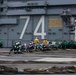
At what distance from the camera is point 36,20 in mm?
45562

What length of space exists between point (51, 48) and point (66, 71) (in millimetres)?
25050

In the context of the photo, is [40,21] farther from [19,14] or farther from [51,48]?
[51,48]

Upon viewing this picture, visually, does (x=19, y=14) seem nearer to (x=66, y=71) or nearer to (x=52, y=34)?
(x=52, y=34)

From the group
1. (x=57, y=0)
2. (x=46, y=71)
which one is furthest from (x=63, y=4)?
(x=46, y=71)

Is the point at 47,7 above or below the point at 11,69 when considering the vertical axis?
above

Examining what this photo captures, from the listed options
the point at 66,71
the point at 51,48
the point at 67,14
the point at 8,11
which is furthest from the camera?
the point at 8,11

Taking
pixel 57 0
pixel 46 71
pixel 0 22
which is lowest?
pixel 46 71

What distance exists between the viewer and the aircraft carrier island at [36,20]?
44.0 meters

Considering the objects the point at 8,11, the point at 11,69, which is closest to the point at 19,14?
the point at 8,11

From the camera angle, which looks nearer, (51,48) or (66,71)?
(66,71)

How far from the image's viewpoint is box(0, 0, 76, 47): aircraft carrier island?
44.0m

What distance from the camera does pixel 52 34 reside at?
145 ft

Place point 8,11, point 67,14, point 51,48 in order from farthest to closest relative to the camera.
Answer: point 8,11 < point 67,14 < point 51,48

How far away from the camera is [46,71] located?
A: 44.1ft
